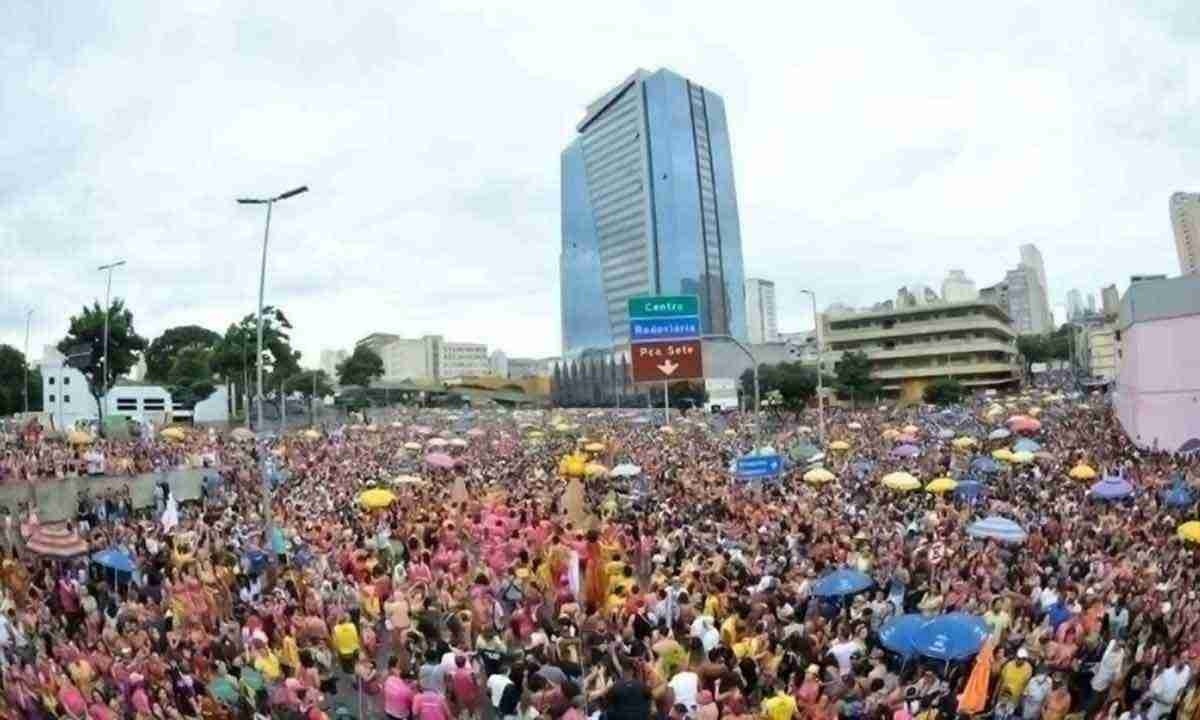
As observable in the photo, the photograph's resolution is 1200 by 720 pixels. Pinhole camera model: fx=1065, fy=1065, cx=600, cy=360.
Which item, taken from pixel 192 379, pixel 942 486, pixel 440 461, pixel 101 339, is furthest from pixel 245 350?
pixel 942 486

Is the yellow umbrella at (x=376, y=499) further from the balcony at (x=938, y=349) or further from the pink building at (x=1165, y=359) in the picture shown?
the balcony at (x=938, y=349)

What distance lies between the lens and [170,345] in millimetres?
120062

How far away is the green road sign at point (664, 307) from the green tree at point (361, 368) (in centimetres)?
9372

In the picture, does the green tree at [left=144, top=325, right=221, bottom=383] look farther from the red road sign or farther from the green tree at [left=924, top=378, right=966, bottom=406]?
the red road sign

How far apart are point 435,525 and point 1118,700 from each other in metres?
11.8

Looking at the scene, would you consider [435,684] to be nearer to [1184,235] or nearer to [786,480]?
[786,480]

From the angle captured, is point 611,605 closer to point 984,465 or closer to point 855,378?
point 984,465

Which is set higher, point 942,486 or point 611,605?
point 942,486

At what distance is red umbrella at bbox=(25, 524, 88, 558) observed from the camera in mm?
17328

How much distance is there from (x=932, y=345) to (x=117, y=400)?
69202 mm

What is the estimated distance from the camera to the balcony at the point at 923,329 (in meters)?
92.9

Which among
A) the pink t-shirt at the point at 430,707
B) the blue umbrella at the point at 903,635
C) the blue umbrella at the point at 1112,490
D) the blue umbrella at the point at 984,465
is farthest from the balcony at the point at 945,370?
the pink t-shirt at the point at 430,707

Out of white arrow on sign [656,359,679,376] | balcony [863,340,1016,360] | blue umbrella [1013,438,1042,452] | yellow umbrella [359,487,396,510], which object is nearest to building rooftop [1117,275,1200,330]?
blue umbrella [1013,438,1042,452]

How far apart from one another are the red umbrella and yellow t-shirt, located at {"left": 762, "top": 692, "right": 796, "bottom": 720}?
520 inches
